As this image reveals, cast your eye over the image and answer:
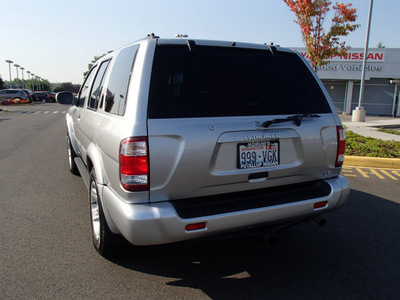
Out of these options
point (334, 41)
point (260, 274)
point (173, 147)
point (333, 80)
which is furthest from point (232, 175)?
point (333, 80)

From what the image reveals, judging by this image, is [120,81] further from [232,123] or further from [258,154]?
[258,154]

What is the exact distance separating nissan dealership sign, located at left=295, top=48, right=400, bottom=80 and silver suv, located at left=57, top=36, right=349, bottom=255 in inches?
926

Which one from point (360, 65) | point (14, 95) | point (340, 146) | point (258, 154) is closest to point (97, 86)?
point (258, 154)

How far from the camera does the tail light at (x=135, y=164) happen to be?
2285mm

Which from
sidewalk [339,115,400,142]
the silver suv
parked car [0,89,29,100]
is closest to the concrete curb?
sidewalk [339,115,400,142]

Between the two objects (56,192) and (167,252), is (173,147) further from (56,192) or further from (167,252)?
(56,192)

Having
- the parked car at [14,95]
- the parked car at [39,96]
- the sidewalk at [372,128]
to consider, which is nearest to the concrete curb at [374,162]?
the sidewalk at [372,128]

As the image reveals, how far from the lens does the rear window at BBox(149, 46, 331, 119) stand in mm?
2488

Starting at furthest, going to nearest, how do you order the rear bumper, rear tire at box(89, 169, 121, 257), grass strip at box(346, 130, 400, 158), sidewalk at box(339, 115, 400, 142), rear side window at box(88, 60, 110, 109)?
sidewalk at box(339, 115, 400, 142) → grass strip at box(346, 130, 400, 158) → rear side window at box(88, 60, 110, 109) → rear tire at box(89, 169, 121, 257) → the rear bumper

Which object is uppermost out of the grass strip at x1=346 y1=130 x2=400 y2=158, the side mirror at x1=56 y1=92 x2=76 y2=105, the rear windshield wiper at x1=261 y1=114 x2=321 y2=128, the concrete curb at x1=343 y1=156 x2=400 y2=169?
the side mirror at x1=56 y1=92 x2=76 y2=105

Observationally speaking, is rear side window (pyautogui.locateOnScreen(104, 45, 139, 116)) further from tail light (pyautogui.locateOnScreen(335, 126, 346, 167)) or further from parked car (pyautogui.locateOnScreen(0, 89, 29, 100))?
parked car (pyautogui.locateOnScreen(0, 89, 29, 100))

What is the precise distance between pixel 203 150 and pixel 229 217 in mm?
531

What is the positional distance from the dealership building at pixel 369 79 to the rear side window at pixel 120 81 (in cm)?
2282

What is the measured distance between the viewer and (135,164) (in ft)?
7.57
